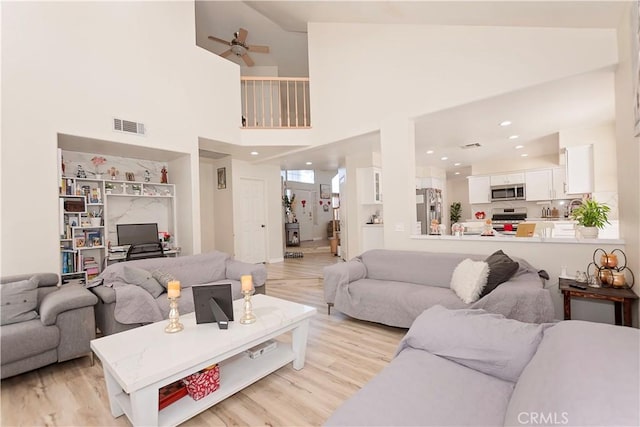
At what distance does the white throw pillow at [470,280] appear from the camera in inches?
99.3

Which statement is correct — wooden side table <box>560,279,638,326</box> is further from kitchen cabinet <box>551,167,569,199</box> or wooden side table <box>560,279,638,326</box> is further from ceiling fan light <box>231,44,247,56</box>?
ceiling fan light <box>231,44,247,56</box>

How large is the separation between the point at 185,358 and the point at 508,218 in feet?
24.9

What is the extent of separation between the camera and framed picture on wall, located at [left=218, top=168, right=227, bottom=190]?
6.64 metres

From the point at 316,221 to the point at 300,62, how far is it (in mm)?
6257

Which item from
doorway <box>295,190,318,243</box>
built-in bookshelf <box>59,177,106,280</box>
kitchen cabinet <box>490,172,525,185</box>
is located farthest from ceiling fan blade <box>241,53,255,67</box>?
kitchen cabinet <box>490,172,525,185</box>

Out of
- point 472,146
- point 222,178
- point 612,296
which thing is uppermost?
point 472,146

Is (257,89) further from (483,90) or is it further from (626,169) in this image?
(626,169)

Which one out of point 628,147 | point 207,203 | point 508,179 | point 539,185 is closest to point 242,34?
point 207,203

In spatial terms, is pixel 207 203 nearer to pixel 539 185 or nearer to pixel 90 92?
pixel 90 92

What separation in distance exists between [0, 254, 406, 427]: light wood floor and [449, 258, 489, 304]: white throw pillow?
2.50ft

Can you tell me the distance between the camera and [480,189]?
7328 mm

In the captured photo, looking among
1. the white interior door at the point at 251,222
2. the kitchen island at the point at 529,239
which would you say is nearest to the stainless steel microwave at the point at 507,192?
the kitchen island at the point at 529,239

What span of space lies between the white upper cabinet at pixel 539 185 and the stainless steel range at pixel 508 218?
57 cm

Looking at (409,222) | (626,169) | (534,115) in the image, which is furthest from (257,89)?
(626,169)
